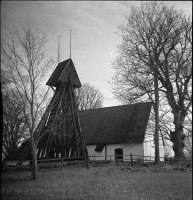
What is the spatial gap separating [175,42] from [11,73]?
6.85 meters

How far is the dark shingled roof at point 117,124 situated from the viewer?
23.0m

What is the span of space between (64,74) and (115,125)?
10682 millimetres

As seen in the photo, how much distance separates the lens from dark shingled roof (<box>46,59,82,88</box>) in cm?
1277

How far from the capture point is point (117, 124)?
25.0 metres

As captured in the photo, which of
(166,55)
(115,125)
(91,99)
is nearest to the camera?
(166,55)

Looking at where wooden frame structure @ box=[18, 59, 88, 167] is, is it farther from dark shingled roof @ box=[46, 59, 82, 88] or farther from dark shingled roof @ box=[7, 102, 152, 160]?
dark shingled roof @ box=[7, 102, 152, 160]

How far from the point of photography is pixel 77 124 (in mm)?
18062

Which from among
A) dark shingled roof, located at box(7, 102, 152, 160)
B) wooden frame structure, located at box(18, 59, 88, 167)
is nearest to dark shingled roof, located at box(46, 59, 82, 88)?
wooden frame structure, located at box(18, 59, 88, 167)

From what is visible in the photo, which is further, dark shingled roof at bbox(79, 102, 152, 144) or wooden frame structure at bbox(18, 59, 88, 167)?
dark shingled roof at bbox(79, 102, 152, 144)

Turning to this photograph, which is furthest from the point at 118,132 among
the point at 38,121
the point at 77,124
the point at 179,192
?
the point at 179,192

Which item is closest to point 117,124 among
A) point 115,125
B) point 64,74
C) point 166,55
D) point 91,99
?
point 115,125

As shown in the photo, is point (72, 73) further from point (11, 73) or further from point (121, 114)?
point (121, 114)

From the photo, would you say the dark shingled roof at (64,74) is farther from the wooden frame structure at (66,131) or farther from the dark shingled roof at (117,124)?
the dark shingled roof at (117,124)

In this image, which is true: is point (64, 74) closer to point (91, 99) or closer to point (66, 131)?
point (66, 131)
